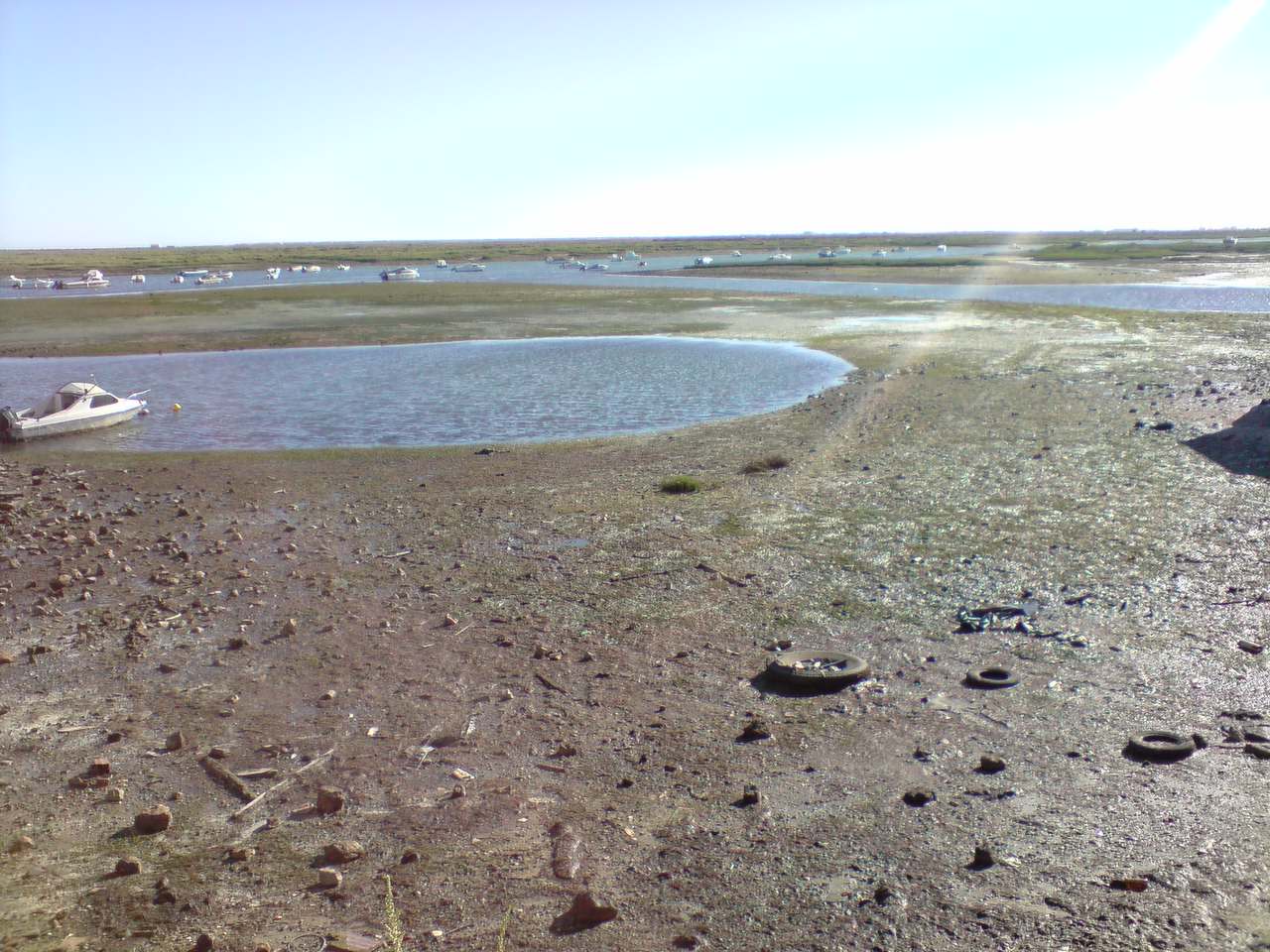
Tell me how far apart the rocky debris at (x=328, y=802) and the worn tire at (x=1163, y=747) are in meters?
5.96

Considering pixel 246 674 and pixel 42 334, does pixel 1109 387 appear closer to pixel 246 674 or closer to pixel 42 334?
pixel 246 674

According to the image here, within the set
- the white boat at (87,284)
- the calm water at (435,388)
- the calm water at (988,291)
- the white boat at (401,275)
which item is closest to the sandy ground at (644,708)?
the calm water at (435,388)

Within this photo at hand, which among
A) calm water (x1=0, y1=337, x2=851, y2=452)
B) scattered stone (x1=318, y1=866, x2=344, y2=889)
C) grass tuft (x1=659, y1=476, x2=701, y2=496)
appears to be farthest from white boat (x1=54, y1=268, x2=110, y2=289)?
scattered stone (x1=318, y1=866, x2=344, y2=889)

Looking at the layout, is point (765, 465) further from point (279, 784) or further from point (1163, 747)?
point (279, 784)

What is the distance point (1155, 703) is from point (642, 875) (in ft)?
16.5

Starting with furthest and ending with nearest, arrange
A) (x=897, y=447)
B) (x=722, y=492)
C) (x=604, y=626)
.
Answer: (x=897, y=447) → (x=722, y=492) → (x=604, y=626)

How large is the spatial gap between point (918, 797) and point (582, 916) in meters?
2.67

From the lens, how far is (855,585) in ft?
39.8

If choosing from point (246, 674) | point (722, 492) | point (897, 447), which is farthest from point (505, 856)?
point (897, 447)

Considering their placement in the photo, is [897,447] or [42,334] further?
[42,334]

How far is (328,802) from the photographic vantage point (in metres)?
7.14

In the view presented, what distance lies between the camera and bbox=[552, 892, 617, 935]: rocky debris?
5793 mm

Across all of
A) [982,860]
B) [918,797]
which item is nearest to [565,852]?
[918,797]

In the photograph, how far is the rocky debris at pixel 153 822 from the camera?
686cm
